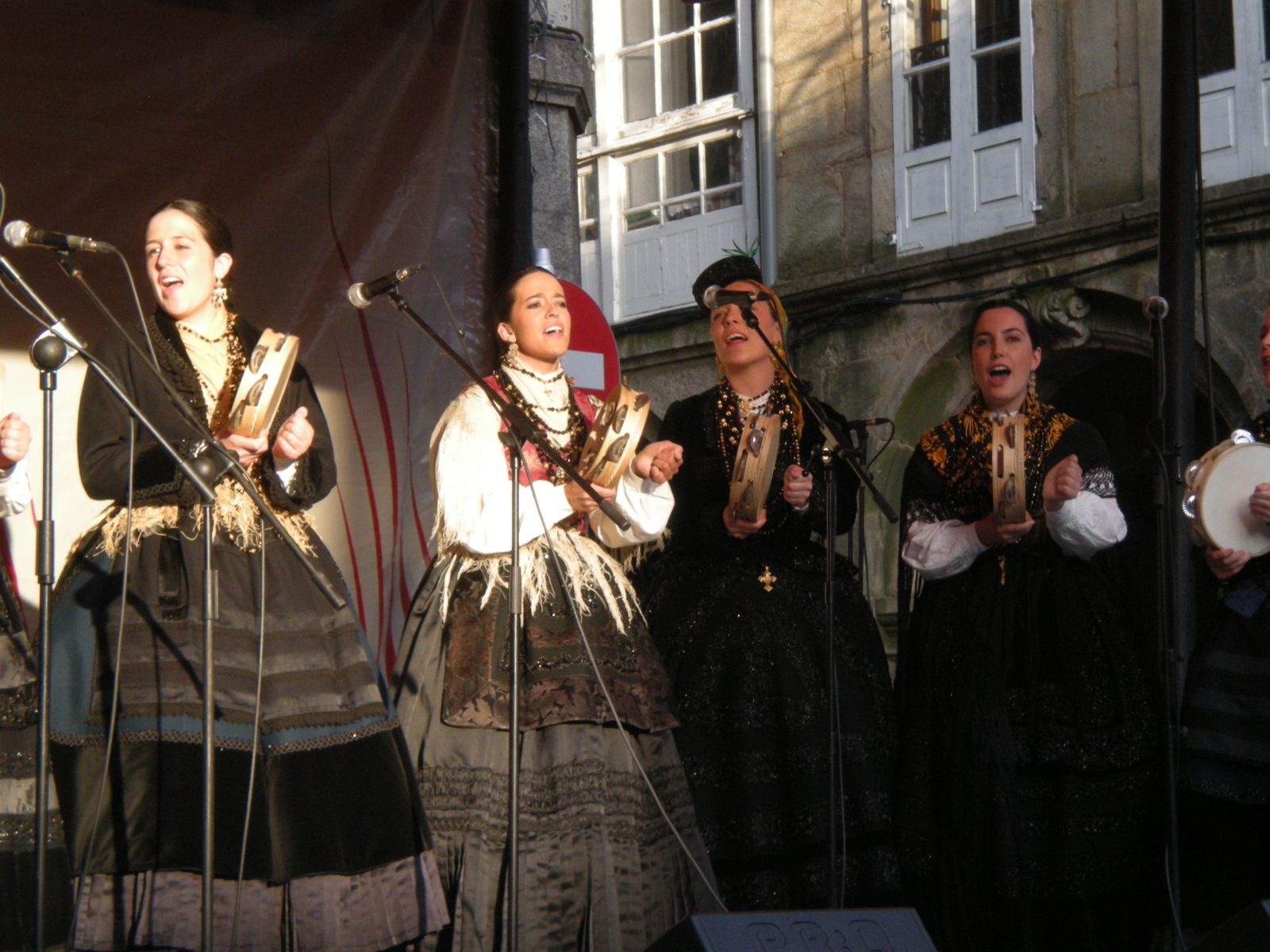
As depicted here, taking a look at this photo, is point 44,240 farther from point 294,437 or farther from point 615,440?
point 615,440

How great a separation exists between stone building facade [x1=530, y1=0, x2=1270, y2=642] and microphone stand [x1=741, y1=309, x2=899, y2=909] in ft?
18.5

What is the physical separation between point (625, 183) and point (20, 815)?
10.7 meters

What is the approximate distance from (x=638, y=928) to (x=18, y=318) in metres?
2.38

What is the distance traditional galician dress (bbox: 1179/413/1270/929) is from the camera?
4164mm

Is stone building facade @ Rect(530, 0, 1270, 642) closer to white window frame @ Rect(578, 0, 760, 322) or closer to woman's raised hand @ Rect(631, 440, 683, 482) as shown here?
white window frame @ Rect(578, 0, 760, 322)

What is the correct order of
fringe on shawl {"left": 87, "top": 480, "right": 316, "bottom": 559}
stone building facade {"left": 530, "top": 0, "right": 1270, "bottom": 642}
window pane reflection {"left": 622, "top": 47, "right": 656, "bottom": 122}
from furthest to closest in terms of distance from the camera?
1. window pane reflection {"left": 622, "top": 47, "right": 656, "bottom": 122}
2. stone building facade {"left": 530, "top": 0, "right": 1270, "bottom": 642}
3. fringe on shawl {"left": 87, "top": 480, "right": 316, "bottom": 559}

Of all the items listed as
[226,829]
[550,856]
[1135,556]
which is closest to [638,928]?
[550,856]

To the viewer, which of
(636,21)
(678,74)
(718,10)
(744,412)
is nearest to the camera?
(744,412)

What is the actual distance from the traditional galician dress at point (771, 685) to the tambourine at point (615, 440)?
2.15ft

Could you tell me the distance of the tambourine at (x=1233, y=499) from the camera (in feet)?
13.8

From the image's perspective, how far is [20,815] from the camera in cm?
365

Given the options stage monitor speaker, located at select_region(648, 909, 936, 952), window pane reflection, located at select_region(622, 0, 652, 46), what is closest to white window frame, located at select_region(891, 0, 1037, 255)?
window pane reflection, located at select_region(622, 0, 652, 46)

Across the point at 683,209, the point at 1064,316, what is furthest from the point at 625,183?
the point at 1064,316

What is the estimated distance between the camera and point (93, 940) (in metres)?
3.45
